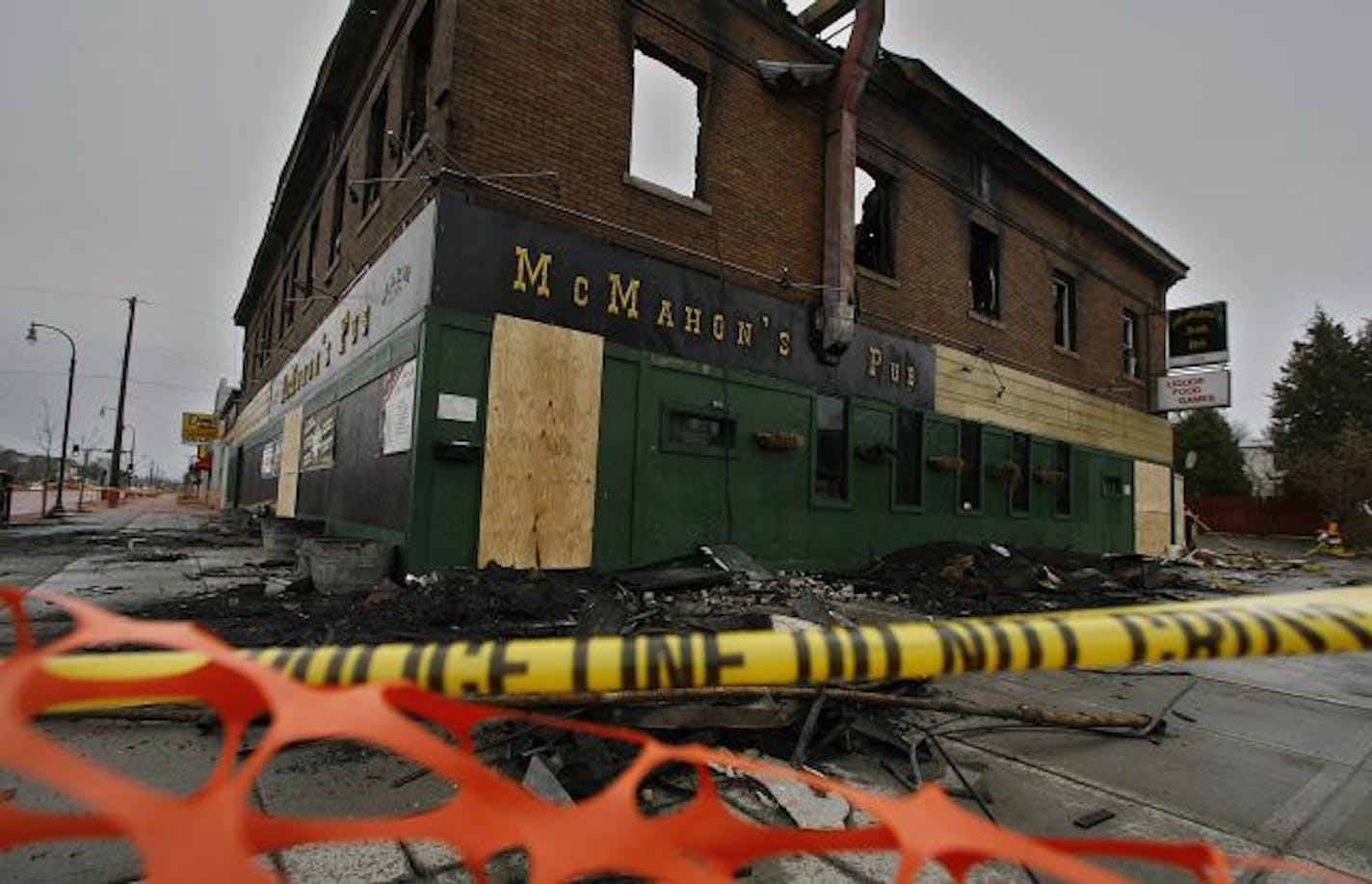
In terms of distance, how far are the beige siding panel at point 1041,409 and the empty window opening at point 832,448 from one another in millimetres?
2560

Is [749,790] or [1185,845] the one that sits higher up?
[1185,845]

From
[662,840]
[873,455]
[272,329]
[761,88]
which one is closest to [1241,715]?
[662,840]

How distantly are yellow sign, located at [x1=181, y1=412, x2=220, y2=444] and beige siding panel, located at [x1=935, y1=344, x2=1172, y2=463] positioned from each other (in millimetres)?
37873

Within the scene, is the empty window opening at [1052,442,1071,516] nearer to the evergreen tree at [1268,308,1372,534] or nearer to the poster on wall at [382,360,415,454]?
the poster on wall at [382,360,415,454]

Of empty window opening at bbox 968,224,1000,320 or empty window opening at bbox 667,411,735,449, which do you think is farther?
empty window opening at bbox 968,224,1000,320

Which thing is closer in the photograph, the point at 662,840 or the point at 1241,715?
→ the point at 662,840

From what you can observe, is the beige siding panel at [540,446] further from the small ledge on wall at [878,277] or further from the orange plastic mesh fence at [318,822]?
the orange plastic mesh fence at [318,822]

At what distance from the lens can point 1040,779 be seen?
317 cm

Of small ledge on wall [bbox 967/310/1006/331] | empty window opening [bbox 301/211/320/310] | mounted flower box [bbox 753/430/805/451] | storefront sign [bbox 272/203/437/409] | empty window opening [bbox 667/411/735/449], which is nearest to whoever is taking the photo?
storefront sign [bbox 272/203/437/409]

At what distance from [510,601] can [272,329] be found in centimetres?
1877

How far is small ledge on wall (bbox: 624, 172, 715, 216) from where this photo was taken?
832 centimetres

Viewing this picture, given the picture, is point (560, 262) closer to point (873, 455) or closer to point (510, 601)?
point (510, 601)

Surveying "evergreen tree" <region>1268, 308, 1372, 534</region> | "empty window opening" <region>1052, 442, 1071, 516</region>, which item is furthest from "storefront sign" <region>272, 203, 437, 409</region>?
"evergreen tree" <region>1268, 308, 1372, 534</region>

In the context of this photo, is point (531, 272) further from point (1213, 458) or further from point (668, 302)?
point (1213, 458)
